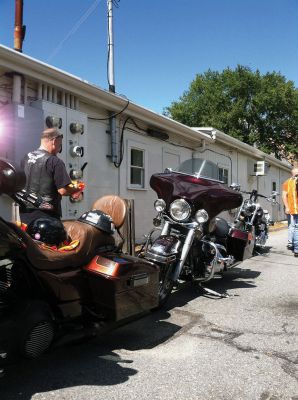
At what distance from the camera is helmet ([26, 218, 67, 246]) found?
10.8ft

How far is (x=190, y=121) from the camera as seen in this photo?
3875cm

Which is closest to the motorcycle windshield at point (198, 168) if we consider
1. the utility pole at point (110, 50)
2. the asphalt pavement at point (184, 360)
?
the asphalt pavement at point (184, 360)

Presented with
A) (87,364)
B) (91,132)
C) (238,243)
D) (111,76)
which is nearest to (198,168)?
(238,243)

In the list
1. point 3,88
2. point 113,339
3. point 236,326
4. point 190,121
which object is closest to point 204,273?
point 236,326

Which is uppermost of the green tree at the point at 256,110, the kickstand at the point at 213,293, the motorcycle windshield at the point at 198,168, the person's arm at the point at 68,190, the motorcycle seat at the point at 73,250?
the green tree at the point at 256,110

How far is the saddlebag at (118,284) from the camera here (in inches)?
131

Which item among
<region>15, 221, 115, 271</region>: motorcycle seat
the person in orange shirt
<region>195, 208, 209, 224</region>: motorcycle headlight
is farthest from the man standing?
the person in orange shirt

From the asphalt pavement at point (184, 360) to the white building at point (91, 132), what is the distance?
11.5 feet

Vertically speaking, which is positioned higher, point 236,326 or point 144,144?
point 144,144

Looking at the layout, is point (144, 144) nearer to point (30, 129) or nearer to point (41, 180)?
point (30, 129)

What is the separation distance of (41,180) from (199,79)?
3695cm

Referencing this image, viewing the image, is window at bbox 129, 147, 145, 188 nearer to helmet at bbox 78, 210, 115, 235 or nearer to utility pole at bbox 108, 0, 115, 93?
utility pole at bbox 108, 0, 115, 93

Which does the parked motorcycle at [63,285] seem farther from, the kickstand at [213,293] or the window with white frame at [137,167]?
the window with white frame at [137,167]

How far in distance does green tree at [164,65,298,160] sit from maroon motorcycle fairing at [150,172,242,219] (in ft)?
100
